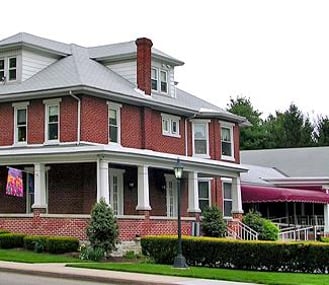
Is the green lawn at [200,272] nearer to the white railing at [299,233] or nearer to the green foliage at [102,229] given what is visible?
the green foliage at [102,229]

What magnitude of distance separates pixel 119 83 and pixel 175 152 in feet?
16.2

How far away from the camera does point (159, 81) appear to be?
36750mm

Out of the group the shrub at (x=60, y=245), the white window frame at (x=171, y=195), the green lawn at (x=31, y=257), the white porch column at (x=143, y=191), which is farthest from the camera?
the white window frame at (x=171, y=195)

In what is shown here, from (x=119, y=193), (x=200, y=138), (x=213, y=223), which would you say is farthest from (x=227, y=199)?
(x=119, y=193)

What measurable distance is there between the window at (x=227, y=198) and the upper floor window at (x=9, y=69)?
13493 millimetres

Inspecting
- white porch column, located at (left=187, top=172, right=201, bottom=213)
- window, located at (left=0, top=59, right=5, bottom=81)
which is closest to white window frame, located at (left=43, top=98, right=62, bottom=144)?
window, located at (left=0, top=59, right=5, bottom=81)

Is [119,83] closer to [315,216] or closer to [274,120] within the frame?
[315,216]

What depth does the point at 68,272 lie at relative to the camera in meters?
20.6

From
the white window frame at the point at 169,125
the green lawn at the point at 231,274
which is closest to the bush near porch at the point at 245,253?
the green lawn at the point at 231,274

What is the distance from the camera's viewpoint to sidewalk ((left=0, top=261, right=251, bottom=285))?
1928 centimetres

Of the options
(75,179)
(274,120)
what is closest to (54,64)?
(75,179)

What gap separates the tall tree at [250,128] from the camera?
254 ft

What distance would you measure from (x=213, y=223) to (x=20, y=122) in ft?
33.0

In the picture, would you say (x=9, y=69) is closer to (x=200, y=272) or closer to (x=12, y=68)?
A: (x=12, y=68)
